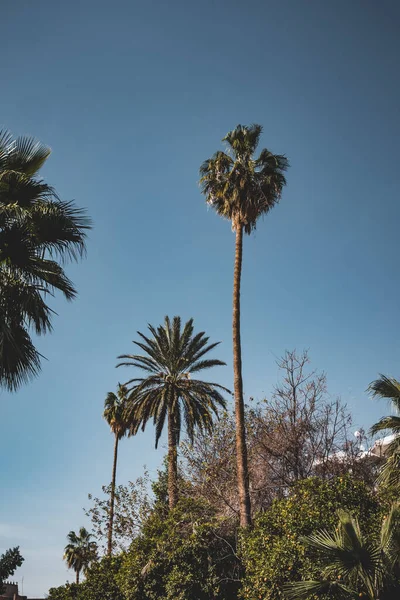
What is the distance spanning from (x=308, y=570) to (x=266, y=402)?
958cm

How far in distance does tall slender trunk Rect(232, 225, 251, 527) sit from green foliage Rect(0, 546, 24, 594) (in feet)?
26.2

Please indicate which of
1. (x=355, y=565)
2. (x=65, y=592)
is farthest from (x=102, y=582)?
(x=355, y=565)

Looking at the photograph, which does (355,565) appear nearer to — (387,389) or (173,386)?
(387,389)

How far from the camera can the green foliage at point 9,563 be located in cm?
839

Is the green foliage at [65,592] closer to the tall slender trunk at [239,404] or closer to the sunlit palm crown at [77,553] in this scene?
the tall slender trunk at [239,404]

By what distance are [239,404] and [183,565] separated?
16.9 ft

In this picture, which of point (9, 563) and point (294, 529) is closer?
point (9, 563)

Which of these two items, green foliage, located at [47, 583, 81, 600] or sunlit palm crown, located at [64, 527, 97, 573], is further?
sunlit palm crown, located at [64, 527, 97, 573]

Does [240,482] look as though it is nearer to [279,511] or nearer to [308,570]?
[279,511]

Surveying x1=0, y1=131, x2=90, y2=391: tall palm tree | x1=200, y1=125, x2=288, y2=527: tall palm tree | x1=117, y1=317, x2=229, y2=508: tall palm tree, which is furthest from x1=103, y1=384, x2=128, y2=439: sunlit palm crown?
x1=0, y1=131, x2=90, y2=391: tall palm tree

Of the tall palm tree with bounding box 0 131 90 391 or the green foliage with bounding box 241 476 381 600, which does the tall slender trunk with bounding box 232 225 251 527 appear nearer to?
the green foliage with bounding box 241 476 381 600

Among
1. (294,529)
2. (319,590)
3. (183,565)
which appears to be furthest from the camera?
(183,565)

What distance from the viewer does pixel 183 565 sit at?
15.1 metres

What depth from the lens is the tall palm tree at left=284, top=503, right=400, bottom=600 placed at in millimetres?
9664
